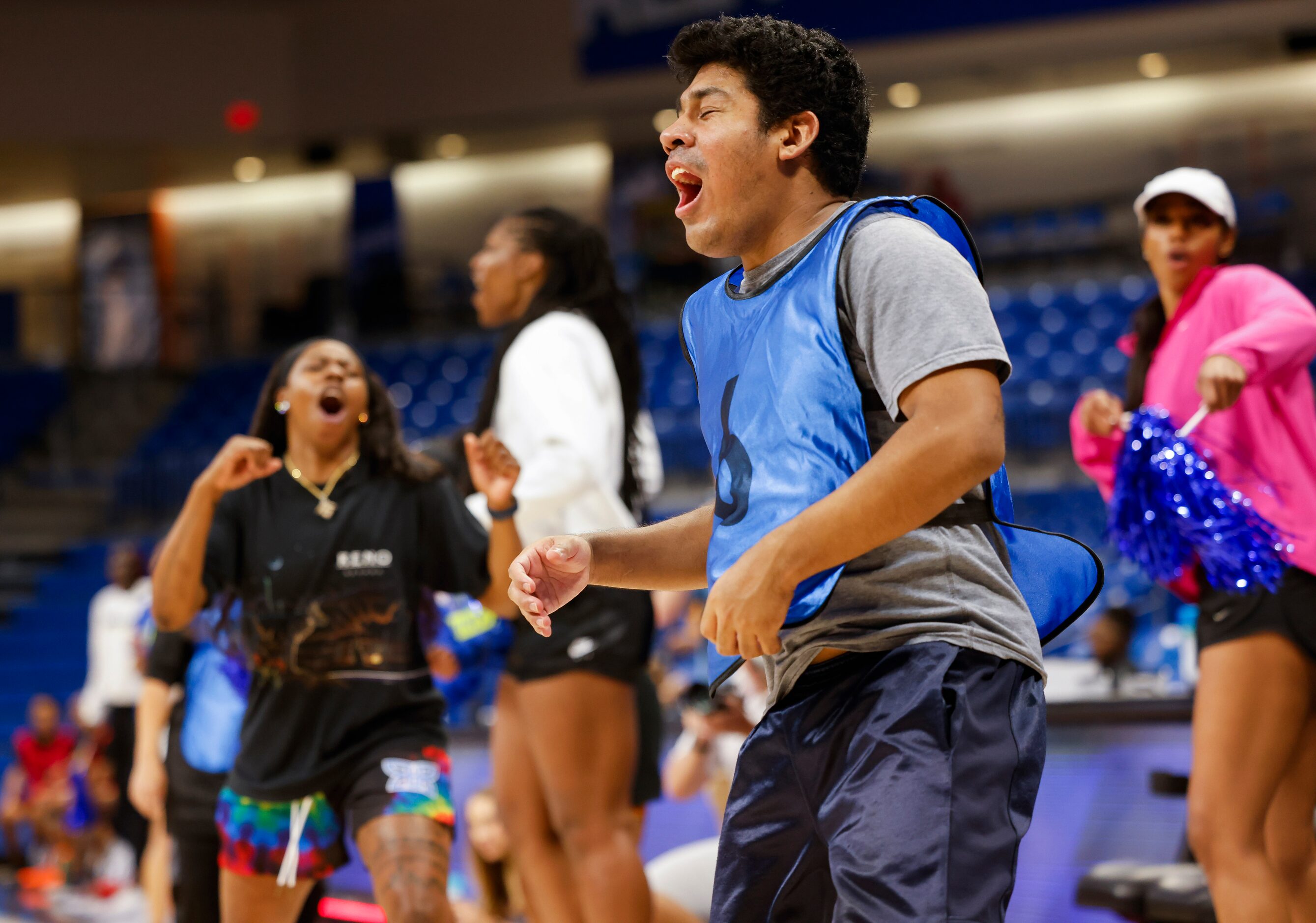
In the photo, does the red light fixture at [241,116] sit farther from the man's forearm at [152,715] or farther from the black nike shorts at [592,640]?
the black nike shorts at [592,640]

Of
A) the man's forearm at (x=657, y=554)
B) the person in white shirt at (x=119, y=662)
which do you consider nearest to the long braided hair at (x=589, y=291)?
the man's forearm at (x=657, y=554)

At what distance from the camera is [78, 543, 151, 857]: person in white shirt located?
7.50 metres

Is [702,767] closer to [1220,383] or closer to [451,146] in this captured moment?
[1220,383]

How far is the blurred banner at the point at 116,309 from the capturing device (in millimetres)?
15742

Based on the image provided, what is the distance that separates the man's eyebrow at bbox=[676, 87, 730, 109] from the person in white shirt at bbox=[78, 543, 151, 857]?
245 inches

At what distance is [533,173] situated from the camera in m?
16.9

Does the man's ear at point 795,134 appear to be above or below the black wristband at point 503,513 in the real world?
above

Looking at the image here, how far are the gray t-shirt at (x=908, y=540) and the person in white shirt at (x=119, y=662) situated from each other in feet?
20.8

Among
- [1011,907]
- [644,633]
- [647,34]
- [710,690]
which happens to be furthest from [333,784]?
[647,34]

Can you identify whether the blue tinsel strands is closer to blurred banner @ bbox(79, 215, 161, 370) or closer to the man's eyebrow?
the man's eyebrow

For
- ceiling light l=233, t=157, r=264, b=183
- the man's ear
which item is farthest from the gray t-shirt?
ceiling light l=233, t=157, r=264, b=183

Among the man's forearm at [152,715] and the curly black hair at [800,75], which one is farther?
the man's forearm at [152,715]

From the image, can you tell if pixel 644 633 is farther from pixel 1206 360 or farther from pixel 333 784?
pixel 1206 360

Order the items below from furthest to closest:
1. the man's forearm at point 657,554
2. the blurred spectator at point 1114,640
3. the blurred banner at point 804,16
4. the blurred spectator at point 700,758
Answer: the blurred banner at point 804,16 < the blurred spectator at point 1114,640 < the blurred spectator at point 700,758 < the man's forearm at point 657,554
